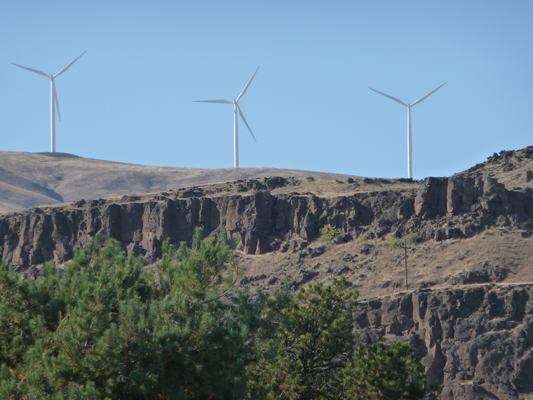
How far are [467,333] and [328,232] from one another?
90.4 ft

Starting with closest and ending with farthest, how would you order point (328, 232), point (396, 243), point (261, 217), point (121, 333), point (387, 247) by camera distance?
point (121, 333)
point (396, 243)
point (387, 247)
point (328, 232)
point (261, 217)

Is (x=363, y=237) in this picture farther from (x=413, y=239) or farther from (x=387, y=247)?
(x=413, y=239)

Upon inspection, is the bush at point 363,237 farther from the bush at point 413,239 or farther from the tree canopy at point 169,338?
the tree canopy at point 169,338

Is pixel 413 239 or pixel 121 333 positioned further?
pixel 413 239

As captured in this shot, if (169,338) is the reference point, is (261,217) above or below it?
above

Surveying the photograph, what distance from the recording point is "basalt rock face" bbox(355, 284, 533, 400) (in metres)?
69.9

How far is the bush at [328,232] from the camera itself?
9899 centimetres

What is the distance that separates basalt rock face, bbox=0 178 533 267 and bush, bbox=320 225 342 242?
3.10 ft

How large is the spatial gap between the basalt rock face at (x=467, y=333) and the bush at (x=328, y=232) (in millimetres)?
17871

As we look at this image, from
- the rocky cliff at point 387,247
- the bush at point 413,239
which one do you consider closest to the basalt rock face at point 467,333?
the rocky cliff at point 387,247

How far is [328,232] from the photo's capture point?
99.8 metres

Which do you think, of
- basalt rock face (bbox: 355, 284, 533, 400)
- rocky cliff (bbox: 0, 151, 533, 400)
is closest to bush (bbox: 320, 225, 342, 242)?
Result: rocky cliff (bbox: 0, 151, 533, 400)

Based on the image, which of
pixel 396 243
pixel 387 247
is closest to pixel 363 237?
pixel 387 247

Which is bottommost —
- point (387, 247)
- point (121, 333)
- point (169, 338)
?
point (169, 338)
